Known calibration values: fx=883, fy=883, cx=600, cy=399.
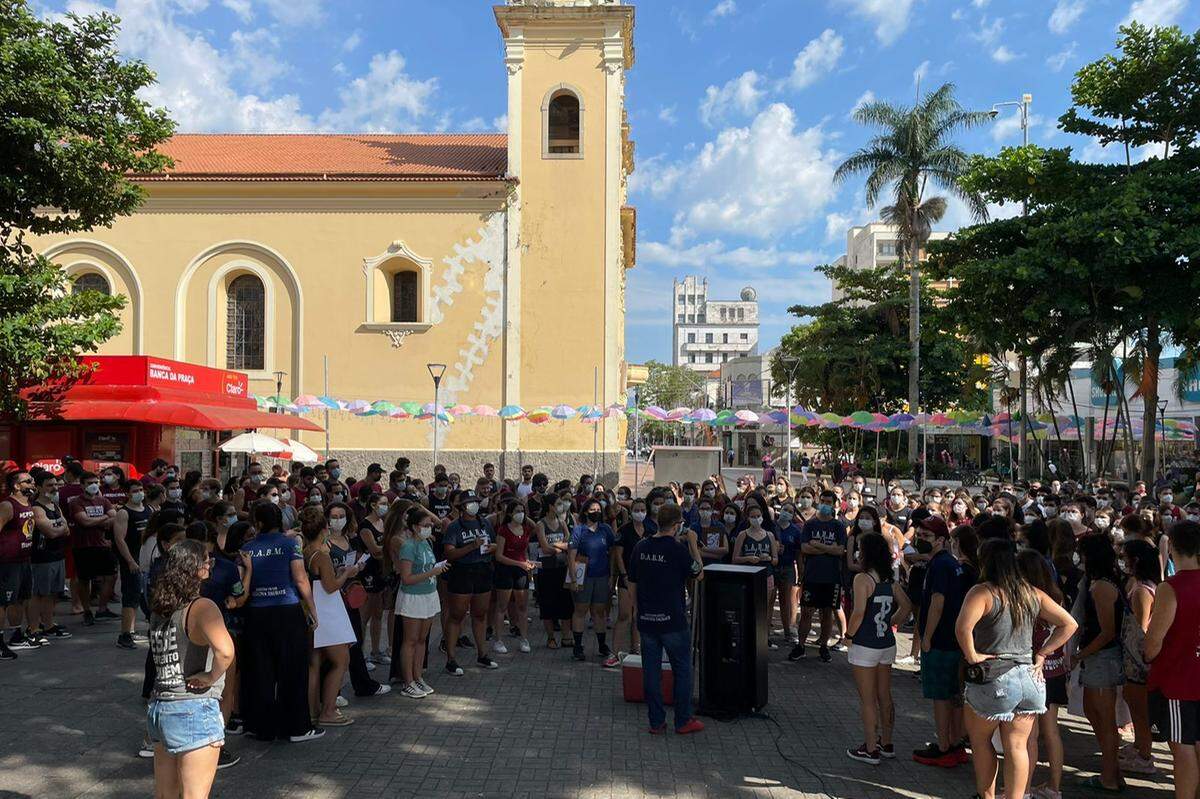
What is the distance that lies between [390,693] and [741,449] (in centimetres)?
5955

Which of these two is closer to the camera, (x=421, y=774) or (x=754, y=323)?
(x=421, y=774)

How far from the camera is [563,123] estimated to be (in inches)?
1180

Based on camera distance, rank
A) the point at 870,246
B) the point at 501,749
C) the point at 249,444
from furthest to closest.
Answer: the point at 870,246
the point at 249,444
the point at 501,749

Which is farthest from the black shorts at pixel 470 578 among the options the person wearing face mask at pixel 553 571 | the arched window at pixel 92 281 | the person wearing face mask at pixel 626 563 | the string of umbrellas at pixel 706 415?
the arched window at pixel 92 281

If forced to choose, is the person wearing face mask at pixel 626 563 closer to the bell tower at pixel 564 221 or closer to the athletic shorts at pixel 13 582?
the athletic shorts at pixel 13 582

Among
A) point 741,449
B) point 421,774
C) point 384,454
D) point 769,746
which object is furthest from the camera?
point 741,449

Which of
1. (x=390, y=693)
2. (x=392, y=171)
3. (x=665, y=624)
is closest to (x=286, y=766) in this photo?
(x=390, y=693)

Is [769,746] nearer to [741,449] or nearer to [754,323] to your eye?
[741,449]

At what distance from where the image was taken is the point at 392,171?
96.5ft

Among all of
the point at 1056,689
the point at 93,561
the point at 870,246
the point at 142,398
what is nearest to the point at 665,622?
the point at 1056,689

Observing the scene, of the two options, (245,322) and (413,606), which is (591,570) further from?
(245,322)

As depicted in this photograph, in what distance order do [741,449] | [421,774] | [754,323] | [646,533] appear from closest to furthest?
[421,774] < [646,533] < [741,449] < [754,323]

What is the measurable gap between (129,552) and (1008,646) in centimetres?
899

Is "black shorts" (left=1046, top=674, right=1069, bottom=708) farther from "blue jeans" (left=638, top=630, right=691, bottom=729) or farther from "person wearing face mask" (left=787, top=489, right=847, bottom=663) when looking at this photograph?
"person wearing face mask" (left=787, top=489, right=847, bottom=663)
